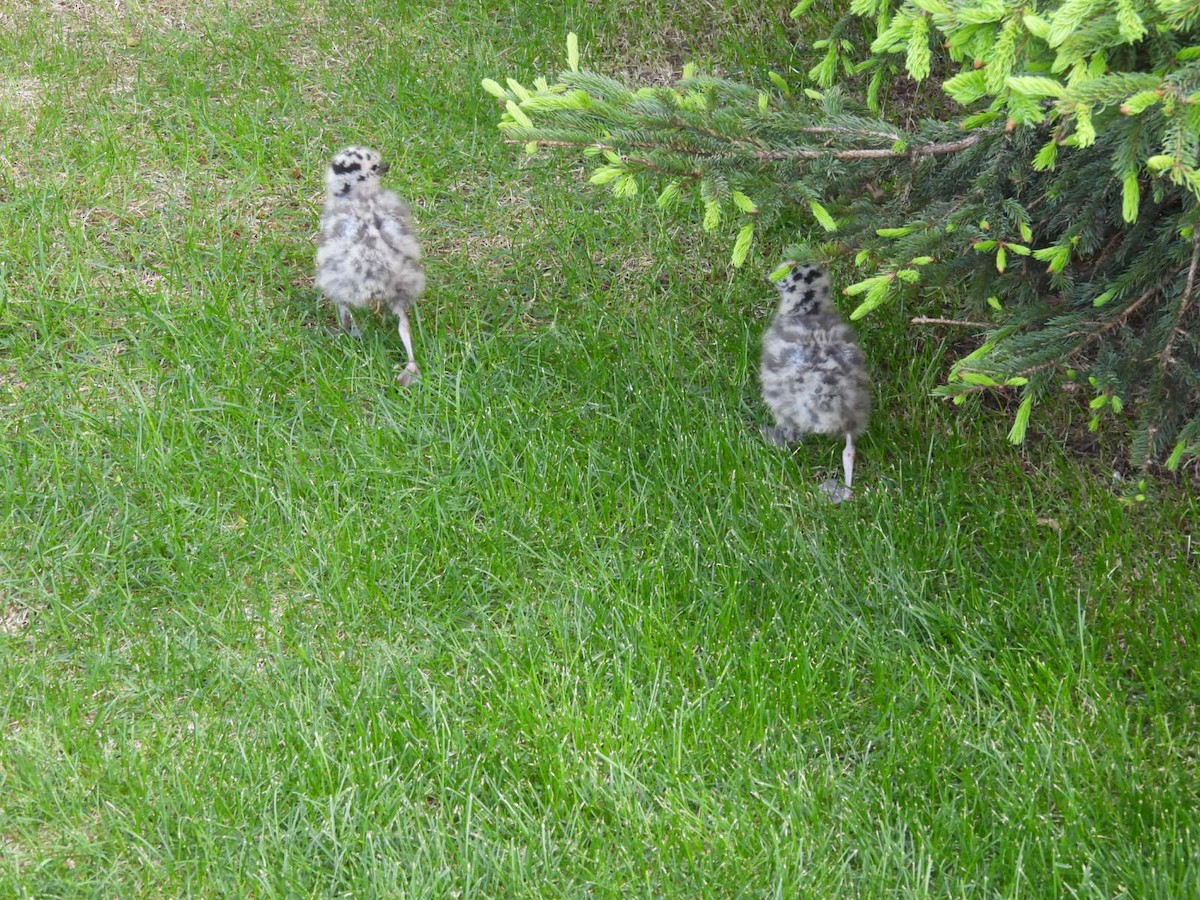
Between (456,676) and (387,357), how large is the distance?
199 centimetres

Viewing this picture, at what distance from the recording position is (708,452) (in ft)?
16.5

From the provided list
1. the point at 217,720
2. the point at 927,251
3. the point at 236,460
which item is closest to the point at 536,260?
the point at 236,460

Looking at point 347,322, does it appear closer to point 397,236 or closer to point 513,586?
point 397,236

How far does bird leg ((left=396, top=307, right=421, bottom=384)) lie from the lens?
553 cm

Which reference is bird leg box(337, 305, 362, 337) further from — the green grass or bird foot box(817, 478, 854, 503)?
bird foot box(817, 478, 854, 503)

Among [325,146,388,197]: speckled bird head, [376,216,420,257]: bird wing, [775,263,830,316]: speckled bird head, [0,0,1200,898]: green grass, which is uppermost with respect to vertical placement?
[325,146,388,197]: speckled bird head

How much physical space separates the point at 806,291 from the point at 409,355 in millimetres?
1905

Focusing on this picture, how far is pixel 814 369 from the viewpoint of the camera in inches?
192

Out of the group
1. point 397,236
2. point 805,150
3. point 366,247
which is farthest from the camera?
point 397,236

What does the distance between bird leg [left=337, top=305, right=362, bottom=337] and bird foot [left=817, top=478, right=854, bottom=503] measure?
237 centimetres

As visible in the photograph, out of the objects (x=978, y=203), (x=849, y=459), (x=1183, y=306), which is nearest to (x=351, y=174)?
(x=849, y=459)

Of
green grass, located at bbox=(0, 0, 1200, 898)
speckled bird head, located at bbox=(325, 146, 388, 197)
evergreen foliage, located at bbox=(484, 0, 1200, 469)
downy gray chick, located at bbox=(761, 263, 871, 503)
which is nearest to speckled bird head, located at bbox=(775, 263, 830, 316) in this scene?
downy gray chick, located at bbox=(761, 263, 871, 503)

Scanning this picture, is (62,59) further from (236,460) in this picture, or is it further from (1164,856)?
(1164,856)

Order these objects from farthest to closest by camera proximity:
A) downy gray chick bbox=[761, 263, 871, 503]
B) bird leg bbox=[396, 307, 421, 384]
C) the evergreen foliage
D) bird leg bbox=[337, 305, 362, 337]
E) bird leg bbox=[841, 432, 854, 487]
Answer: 1. bird leg bbox=[337, 305, 362, 337]
2. bird leg bbox=[396, 307, 421, 384]
3. bird leg bbox=[841, 432, 854, 487]
4. downy gray chick bbox=[761, 263, 871, 503]
5. the evergreen foliage
